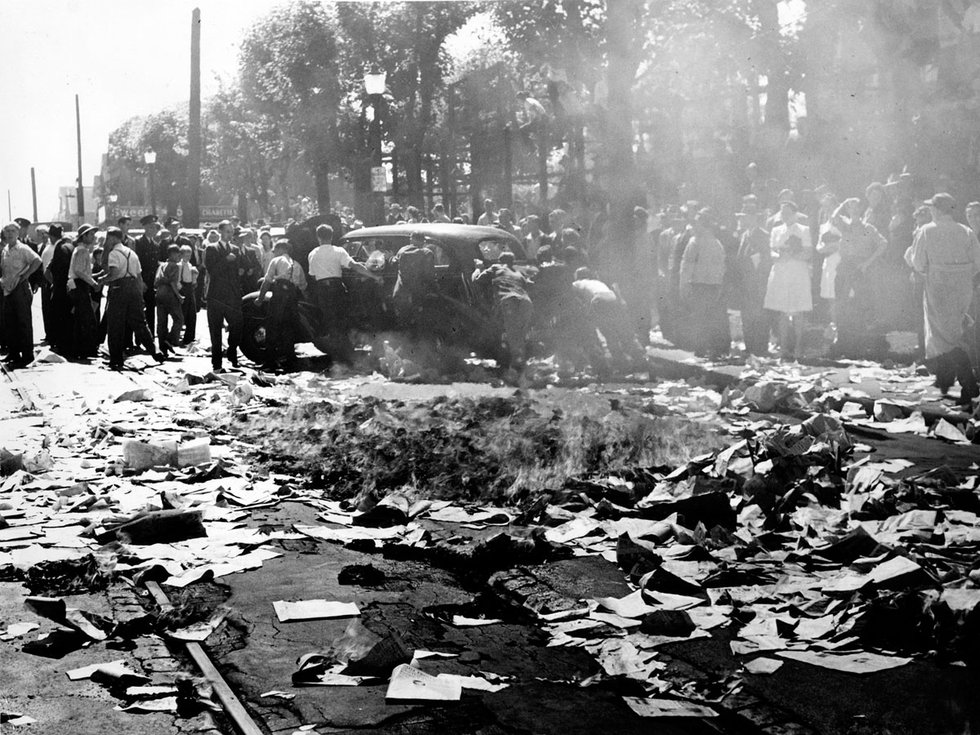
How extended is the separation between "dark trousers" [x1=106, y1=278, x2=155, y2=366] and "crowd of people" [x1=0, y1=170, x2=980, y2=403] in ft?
0.06

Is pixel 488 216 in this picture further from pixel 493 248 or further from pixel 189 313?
pixel 493 248

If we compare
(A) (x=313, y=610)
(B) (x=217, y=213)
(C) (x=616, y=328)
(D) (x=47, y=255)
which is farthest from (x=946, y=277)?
(B) (x=217, y=213)

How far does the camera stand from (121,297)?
15.5m

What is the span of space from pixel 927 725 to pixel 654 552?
2.24 metres

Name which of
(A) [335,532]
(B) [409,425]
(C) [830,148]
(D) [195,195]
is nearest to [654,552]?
(A) [335,532]

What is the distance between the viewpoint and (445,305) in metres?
13.9

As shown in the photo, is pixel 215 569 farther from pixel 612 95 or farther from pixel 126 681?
pixel 612 95

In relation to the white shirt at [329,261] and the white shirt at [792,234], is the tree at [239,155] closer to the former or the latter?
the white shirt at [329,261]

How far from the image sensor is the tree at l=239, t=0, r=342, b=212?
3334cm

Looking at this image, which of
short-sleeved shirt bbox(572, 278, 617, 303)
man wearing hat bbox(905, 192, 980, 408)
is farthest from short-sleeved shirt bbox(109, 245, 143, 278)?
man wearing hat bbox(905, 192, 980, 408)

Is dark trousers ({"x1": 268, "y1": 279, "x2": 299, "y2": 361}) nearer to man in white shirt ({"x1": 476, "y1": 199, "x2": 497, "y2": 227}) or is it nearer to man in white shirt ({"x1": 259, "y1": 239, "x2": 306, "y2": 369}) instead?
man in white shirt ({"x1": 259, "y1": 239, "x2": 306, "y2": 369})

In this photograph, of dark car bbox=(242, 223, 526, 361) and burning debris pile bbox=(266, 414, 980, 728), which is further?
dark car bbox=(242, 223, 526, 361)

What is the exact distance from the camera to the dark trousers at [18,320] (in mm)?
15359

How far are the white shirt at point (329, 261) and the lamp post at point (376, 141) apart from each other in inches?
245
